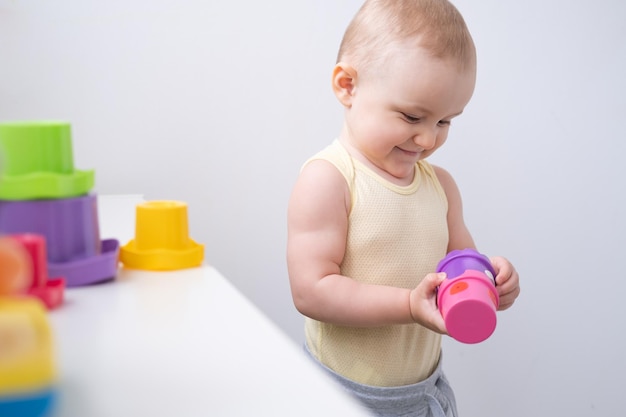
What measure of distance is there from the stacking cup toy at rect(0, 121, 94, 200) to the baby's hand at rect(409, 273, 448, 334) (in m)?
0.34

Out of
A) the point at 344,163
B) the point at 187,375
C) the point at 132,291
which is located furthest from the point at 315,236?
the point at 187,375

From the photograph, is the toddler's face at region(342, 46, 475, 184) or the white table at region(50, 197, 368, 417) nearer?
the white table at region(50, 197, 368, 417)

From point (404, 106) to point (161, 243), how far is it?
340 millimetres

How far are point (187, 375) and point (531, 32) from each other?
3.45ft

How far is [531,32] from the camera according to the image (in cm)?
116

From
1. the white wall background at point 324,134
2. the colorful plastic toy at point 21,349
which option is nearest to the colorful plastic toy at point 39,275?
the colorful plastic toy at point 21,349

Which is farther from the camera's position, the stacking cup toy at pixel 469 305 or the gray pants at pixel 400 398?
the gray pants at pixel 400 398

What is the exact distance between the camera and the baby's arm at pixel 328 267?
67 centimetres

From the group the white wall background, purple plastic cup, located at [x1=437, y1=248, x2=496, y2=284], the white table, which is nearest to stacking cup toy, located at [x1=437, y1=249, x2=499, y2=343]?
purple plastic cup, located at [x1=437, y1=248, x2=496, y2=284]

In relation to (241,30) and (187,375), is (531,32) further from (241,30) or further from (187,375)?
(187,375)

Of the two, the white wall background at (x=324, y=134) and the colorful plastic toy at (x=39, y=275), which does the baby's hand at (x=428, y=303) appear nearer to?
the colorful plastic toy at (x=39, y=275)

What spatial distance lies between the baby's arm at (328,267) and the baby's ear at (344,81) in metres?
0.09

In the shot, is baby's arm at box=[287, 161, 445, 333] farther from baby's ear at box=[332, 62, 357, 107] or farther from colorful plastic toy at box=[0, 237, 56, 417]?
colorful plastic toy at box=[0, 237, 56, 417]

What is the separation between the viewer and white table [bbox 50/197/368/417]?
24 centimetres
